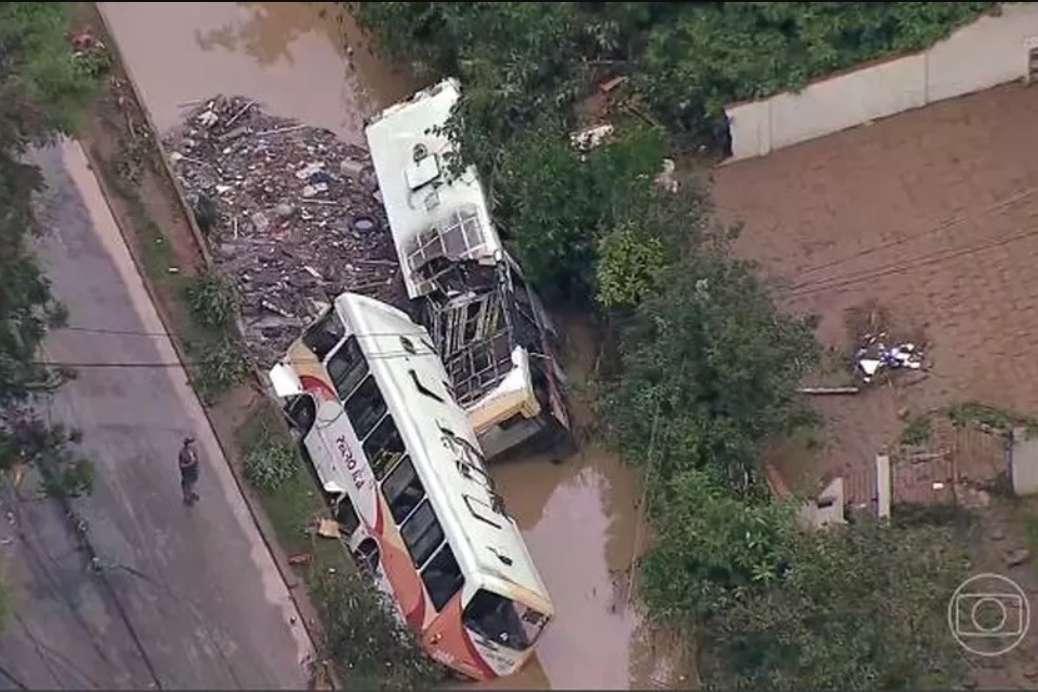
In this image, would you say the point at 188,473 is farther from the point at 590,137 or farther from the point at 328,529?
the point at 590,137

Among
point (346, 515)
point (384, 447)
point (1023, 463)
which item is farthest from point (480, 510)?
point (1023, 463)

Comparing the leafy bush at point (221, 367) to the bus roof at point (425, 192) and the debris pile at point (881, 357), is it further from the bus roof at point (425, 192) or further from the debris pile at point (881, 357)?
the debris pile at point (881, 357)

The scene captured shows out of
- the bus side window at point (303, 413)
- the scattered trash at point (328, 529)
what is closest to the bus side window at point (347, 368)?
the bus side window at point (303, 413)

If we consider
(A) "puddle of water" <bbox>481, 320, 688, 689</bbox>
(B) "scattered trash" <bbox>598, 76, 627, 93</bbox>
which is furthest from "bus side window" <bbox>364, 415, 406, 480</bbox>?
(B) "scattered trash" <bbox>598, 76, 627, 93</bbox>

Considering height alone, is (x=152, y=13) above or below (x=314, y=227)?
above

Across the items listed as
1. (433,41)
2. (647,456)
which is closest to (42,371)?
(647,456)

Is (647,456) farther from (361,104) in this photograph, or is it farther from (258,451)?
(361,104)
